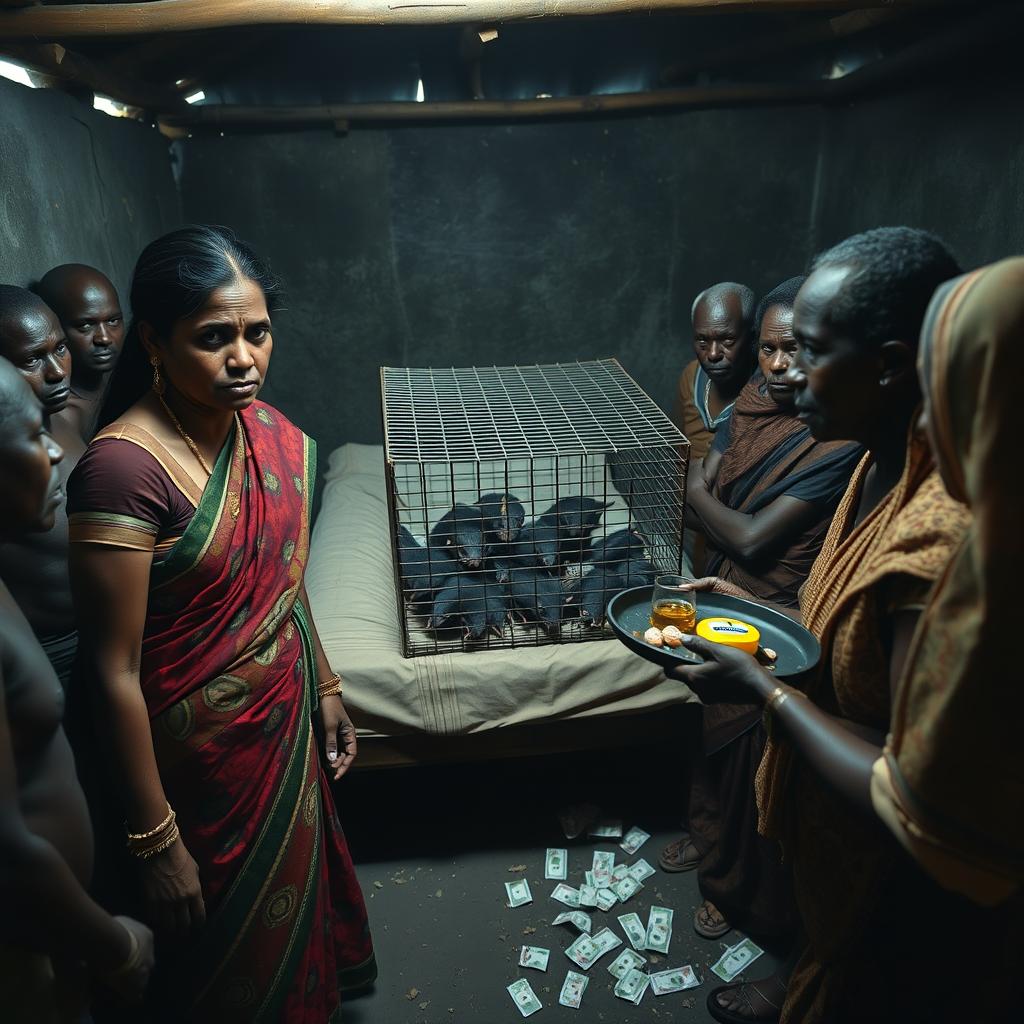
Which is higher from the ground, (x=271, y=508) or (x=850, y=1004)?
Answer: (x=271, y=508)

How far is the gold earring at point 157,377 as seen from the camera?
1.47 m

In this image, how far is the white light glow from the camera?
101 inches

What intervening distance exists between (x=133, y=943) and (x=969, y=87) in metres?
3.98

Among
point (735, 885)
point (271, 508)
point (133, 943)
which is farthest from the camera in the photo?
point (735, 885)

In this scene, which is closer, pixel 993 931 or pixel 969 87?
pixel 993 931

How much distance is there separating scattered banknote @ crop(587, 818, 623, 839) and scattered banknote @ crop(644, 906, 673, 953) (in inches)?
11.9

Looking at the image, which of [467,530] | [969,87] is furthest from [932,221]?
[467,530]

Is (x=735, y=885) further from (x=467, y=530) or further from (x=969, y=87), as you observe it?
(x=969, y=87)

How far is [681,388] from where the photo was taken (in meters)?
3.27

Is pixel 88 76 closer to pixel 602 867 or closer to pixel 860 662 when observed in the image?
pixel 860 662

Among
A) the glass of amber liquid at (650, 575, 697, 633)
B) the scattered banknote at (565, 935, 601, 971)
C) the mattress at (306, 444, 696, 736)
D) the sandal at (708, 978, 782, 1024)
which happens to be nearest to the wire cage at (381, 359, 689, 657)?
the mattress at (306, 444, 696, 736)

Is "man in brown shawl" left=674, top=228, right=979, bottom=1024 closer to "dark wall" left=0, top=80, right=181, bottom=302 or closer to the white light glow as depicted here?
"dark wall" left=0, top=80, right=181, bottom=302

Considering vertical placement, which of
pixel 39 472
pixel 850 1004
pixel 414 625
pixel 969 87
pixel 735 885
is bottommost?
pixel 735 885

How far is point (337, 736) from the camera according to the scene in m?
2.05
